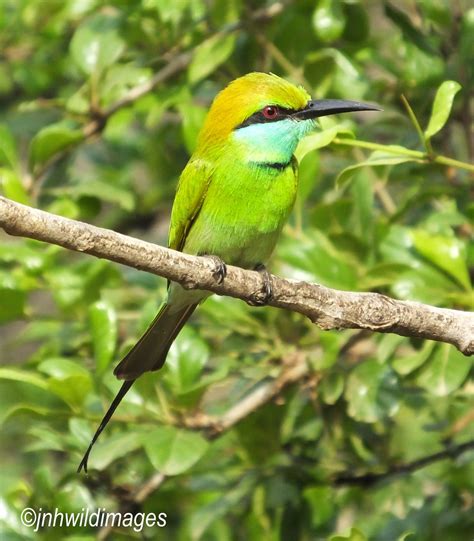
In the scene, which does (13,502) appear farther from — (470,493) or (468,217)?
(468,217)

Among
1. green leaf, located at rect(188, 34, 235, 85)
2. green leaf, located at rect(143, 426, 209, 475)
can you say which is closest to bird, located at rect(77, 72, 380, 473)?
green leaf, located at rect(188, 34, 235, 85)

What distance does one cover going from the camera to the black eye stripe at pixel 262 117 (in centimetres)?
265

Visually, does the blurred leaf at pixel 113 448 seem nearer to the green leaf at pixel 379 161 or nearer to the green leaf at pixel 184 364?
the green leaf at pixel 184 364

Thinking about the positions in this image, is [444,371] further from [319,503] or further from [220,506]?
[220,506]

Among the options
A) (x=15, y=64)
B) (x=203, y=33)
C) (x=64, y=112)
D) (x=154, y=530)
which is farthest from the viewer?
(x=15, y=64)

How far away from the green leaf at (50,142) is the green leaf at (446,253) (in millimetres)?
1013

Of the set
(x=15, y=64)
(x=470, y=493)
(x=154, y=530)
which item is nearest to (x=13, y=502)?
(x=154, y=530)

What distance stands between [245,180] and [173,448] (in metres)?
0.70

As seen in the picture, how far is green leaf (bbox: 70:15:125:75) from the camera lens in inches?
117

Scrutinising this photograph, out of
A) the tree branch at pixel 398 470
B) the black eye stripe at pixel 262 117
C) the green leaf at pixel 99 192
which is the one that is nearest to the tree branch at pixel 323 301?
the black eye stripe at pixel 262 117

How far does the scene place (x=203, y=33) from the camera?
305cm

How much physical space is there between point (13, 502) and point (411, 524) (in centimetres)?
99

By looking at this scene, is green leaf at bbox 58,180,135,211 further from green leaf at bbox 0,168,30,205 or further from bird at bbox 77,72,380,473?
bird at bbox 77,72,380,473

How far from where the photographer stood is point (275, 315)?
270 cm
